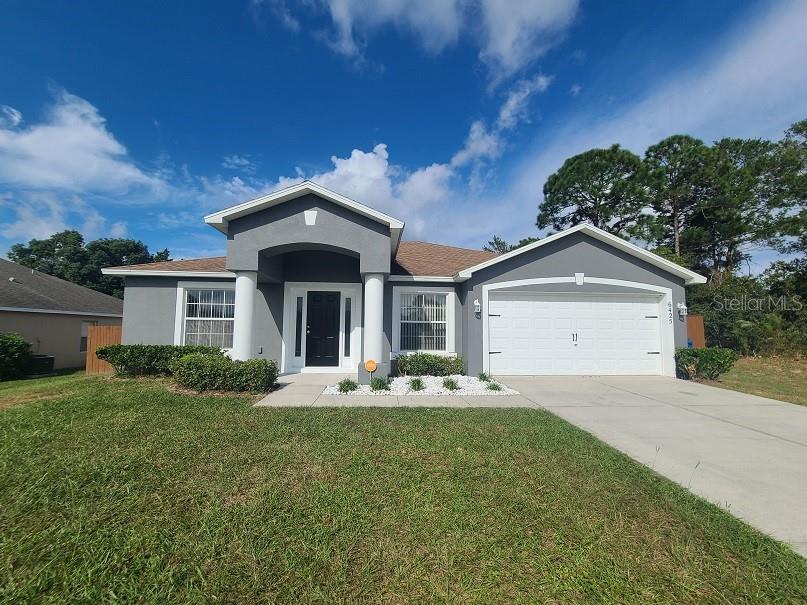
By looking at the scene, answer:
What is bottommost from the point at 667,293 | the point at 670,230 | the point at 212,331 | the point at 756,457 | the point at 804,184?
the point at 756,457

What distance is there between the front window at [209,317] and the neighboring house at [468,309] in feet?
0.10

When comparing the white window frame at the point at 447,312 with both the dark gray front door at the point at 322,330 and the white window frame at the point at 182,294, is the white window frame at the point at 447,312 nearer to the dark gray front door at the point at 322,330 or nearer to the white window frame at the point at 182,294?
the dark gray front door at the point at 322,330

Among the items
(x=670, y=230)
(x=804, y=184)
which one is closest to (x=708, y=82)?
(x=670, y=230)

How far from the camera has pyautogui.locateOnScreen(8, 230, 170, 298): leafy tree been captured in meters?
34.6

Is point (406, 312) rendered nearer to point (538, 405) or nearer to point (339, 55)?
point (538, 405)

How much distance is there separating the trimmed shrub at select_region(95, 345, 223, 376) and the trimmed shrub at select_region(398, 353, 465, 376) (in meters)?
5.21

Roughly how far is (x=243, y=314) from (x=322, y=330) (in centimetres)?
269

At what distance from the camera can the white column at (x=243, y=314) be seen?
26.0 feet

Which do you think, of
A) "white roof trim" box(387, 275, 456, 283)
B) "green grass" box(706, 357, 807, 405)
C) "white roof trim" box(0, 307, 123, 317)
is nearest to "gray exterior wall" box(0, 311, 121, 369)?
"white roof trim" box(0, 307, 123, 317)

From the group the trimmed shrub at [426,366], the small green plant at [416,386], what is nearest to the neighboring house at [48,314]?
the trimmed shrub at [426,366]

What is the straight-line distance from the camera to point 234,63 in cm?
987

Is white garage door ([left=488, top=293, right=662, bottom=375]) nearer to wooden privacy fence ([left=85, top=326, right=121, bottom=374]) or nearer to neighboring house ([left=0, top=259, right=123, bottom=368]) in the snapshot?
wooden privacy fence ([left=85, top=326, right=121, bottom=374])

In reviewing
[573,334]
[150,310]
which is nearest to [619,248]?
[573,334]

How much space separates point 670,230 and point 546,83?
1589 cm
